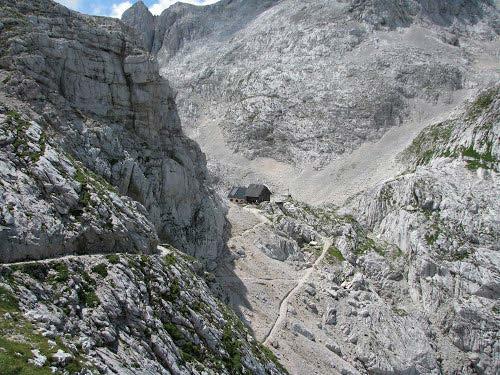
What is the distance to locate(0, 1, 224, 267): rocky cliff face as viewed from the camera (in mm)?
29609

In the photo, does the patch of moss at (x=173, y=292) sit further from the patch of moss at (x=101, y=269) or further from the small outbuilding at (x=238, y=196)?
the small outbuilding at (x=238, y=196)

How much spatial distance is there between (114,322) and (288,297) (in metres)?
32.6

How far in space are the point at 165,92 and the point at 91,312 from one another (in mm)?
36547

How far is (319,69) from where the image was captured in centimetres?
14450

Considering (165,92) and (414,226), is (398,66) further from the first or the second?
(165,92)

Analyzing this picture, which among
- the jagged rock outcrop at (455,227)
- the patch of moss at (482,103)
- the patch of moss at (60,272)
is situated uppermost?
the patch of moss at (60,272)

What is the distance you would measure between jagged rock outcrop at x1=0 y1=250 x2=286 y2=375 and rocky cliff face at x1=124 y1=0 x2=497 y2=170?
9021cm

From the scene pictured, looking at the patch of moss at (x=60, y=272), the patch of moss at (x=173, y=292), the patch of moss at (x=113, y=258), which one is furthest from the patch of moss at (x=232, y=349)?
the patch of moss at (x=60, y=272)

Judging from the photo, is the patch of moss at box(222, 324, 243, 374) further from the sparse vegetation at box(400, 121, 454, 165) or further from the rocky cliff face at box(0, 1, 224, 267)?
the sparse vegetation at box(400, 121, 454, 165)

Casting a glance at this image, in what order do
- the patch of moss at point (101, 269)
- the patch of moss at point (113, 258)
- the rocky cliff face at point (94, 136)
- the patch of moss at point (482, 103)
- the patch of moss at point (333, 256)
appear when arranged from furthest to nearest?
the patch of moss at point (482, 103), the patch of moss at point (333, 256), the rocky cliff face at point (94, 136), the patch of moss at point (113, 258), the patch of moss at point (101, 269)

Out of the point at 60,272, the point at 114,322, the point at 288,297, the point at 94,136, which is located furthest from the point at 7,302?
the point at 288,297

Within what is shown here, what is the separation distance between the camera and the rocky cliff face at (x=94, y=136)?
97.1 feet

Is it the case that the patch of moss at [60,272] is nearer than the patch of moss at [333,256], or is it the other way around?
the patch of moss at [60,272]

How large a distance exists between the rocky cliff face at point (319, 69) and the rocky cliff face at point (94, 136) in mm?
68803
